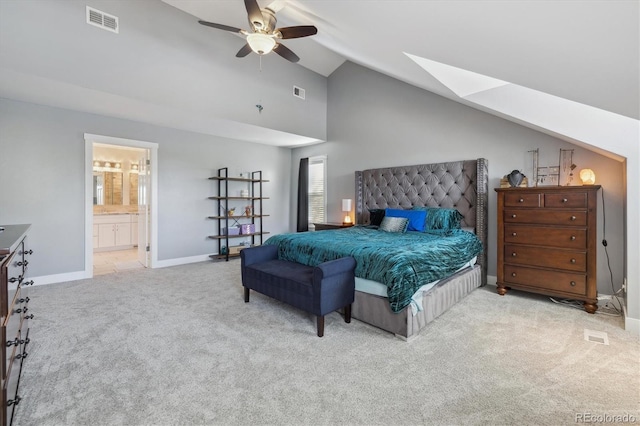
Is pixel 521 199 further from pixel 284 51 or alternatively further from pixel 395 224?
pixel 284 51

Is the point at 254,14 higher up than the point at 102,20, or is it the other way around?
the point at 102,20

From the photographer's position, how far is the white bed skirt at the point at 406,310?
2459 millimetres

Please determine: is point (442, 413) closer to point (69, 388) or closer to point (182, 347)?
point (182, 347)

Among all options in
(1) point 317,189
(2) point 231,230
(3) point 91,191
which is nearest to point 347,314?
(2) point 231,230

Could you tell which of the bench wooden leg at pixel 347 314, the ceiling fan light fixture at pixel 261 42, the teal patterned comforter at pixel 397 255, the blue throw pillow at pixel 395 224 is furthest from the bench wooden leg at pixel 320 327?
the ceiling fan light fixture at pixel 261 42

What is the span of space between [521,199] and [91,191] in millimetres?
6193

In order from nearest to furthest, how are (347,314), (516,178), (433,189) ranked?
(347,314), (516,178), (433,189)

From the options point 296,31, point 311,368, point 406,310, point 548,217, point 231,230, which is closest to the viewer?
point 311,368

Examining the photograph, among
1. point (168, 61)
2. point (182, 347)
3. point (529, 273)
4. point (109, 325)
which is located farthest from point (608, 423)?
point (168, 61)

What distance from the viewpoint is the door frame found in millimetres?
4531

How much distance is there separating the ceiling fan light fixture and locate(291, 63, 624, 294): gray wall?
114 inches

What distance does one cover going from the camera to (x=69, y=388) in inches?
72.6

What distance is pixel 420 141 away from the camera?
498 cm

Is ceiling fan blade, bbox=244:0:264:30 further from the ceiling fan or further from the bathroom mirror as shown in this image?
the bathroom mirror
